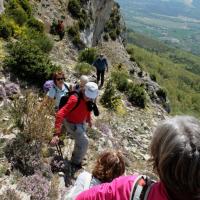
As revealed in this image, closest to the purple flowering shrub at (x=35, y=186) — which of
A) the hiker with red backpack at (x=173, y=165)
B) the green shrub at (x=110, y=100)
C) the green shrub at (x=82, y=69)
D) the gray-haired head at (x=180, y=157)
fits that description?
the hiker with red backpack at (x=173, y=165)

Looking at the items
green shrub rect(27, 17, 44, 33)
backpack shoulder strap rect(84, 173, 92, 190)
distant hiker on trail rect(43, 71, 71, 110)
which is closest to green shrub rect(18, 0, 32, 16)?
green shrub rect(27, 17, 44, 33)

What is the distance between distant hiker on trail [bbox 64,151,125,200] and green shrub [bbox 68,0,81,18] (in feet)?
95.7

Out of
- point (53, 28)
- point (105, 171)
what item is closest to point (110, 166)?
point (105, 171)

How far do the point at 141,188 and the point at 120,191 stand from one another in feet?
0.55

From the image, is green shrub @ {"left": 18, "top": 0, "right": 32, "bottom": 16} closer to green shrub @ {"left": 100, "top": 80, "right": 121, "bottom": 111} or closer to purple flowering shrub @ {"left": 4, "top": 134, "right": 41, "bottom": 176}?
green shrub @ {"left": 100, "top": 80, "right": 121, "bottom": 111}

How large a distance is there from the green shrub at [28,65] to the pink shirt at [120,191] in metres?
10.8

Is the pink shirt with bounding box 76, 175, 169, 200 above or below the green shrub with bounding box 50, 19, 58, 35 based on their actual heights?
above

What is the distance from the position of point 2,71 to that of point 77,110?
6.43m

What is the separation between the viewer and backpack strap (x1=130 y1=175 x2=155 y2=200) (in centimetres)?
278

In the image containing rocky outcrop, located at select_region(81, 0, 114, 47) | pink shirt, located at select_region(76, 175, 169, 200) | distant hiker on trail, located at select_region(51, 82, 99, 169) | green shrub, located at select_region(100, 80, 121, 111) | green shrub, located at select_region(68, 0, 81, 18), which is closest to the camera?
pink shirt, located at select_region(76, 175, 169, 200)

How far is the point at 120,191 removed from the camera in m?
2.90

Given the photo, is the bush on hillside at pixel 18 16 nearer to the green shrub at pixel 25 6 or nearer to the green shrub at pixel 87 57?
the green shrub at pixel 25 6

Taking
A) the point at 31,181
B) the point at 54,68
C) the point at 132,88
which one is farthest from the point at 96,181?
the point at 132,88

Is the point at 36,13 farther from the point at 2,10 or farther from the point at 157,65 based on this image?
the point at 157,65
